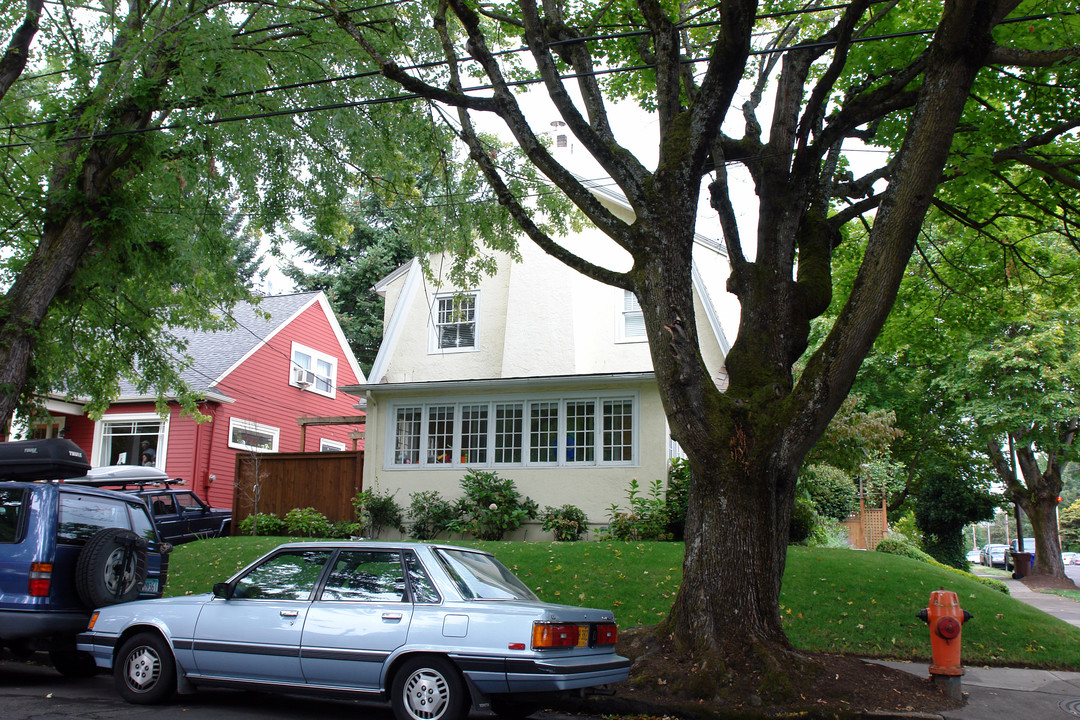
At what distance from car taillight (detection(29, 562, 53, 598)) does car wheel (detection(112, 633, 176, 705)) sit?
3.32 ft

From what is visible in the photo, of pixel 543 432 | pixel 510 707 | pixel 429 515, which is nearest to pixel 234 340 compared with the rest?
pixel 429 515

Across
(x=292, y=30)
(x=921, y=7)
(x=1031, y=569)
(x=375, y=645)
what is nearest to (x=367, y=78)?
(x=292, y=30)

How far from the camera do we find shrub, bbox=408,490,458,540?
16.6 metres

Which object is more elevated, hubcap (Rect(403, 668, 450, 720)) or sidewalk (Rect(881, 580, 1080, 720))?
hubcap (Rect(403, 668, 450, 720))

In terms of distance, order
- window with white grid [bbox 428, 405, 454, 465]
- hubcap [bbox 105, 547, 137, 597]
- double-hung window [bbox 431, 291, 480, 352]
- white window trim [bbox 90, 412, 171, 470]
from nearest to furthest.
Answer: hubcap [bbox 105, 547, 137, 597], window with white grid [bbox 428, 405, 454, 465], double-hung window [bbox 431, 291, 480, 352], white window trim [bbox 90, 412, 171, 470]

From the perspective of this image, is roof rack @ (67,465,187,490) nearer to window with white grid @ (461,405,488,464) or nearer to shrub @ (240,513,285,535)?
shrub @ (240,513,285,535)

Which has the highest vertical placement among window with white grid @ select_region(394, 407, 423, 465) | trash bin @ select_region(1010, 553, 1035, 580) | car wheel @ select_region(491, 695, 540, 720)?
window with white grid @ select_region(394, 407, 423, 465)

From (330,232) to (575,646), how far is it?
371 inches

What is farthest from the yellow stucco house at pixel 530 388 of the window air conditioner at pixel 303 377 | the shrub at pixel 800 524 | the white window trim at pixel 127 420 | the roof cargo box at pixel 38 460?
the roof cargo box at pixel 38 460

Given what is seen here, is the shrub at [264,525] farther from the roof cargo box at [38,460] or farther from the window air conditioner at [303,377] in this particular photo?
the roof cargo box at [38,460]

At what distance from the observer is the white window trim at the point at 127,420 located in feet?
70.9

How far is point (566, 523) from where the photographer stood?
15.8 meters

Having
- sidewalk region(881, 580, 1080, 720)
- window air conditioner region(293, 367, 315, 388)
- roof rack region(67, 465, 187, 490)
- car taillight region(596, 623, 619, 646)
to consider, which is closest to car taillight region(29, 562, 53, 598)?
car taillight region(596, 623, 619, 646)

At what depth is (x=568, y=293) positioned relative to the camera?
1788 cm
